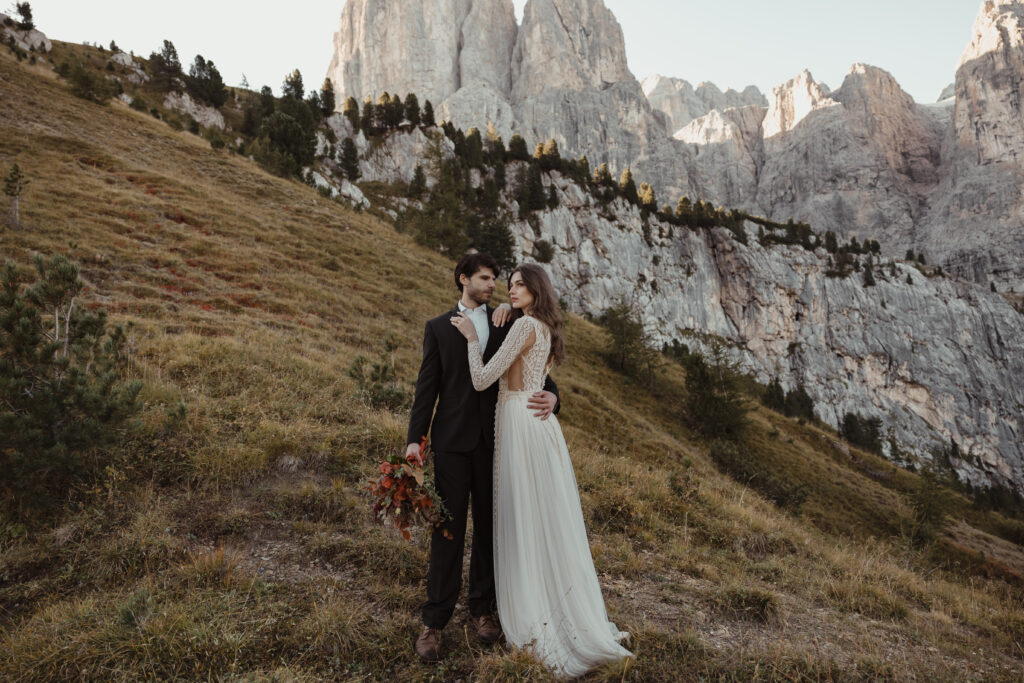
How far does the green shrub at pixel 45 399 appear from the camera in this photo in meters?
4.70

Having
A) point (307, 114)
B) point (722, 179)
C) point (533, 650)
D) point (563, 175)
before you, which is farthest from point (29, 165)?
point (722, 179)

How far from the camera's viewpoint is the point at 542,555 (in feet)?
12.5

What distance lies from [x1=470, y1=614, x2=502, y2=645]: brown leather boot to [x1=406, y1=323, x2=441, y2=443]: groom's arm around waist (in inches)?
64.5

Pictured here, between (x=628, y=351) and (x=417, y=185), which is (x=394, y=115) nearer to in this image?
(x=417, y=185)

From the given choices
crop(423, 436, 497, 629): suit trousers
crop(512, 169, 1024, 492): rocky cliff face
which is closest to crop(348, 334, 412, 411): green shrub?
crop(423, 436, 497, 629): suit trousers

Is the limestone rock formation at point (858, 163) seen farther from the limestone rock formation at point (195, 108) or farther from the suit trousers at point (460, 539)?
the suit trousers at point (460, 539)

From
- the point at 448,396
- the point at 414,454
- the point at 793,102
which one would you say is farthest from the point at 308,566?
the point at 793,102

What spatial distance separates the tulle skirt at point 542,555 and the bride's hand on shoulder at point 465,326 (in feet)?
2.08

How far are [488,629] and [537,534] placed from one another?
90 cm

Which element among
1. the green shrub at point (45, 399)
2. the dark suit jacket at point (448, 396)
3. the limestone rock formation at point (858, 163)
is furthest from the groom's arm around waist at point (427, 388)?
the limestone rock formation at point (858, 163)

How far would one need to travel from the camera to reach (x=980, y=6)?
15900cm

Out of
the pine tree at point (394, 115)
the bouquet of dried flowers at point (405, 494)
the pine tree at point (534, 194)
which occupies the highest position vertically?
the pine tree at point (394, 115)

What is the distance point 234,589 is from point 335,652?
115cm

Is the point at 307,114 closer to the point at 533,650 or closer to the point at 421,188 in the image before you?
the point at 421,188
